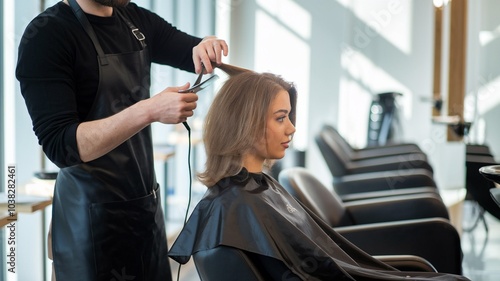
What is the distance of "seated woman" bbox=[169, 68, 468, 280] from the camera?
1.84 m

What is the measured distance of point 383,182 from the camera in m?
3.94

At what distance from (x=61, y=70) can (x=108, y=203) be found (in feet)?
1.13

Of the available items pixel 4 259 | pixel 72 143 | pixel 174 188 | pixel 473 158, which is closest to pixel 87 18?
pixel 72 143

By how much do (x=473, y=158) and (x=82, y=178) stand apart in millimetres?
2652

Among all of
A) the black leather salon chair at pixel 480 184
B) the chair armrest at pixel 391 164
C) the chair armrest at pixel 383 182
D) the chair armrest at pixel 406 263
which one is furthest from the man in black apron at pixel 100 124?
the chair armrest at pixel 391 164

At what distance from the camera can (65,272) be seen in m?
1.73

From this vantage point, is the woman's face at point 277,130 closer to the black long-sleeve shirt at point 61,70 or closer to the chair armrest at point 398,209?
the black long-sleeve shirt at point 61,70

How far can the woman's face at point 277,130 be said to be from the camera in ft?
6.31

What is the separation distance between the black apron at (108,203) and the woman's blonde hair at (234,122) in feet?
0.61

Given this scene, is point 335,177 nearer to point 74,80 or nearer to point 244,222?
point 244,222

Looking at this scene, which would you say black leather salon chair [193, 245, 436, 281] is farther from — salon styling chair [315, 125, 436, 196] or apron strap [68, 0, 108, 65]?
salon styling chair [315, 125, 436, 196]

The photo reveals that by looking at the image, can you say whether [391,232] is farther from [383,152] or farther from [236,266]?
[383,152]

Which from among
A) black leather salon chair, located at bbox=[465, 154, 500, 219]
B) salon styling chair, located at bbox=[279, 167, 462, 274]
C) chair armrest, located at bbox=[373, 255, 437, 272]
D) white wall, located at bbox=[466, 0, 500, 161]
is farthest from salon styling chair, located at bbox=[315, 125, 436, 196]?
chair armrest, located at bbox=[373, 255, 437, 272]

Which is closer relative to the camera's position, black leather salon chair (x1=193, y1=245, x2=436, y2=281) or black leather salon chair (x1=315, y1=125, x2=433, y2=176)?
Answer: black leather salon chair (x1=193, y1=245, x2=436, y2=281)
